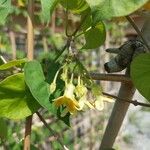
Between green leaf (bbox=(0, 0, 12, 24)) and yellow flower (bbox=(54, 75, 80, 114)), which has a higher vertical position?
green leaf (bbox=(0, 0, 12, 24))

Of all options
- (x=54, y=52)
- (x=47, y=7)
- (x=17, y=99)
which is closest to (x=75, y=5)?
(x=47, y=7)

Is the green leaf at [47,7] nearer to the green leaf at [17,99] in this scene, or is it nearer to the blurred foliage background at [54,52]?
the green leaf at [17,99]

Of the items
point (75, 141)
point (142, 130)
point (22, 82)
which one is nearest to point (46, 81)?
point (22, 82)

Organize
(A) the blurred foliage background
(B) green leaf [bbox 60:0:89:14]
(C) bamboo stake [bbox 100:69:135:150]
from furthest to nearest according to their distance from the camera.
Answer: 1. (A) the blurred foliage background
2. (C) bamboo stake [bbox 100:69:135:150]
3. (B) green leaf [bbox 60:0:89:14]

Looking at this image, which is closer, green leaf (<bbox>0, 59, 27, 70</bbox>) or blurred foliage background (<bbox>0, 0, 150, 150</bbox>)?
green leaf (<bbox>0, 59, 27, 70</bbox>)

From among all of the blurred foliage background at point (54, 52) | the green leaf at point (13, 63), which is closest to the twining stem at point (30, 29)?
the green leaf at point (13, 63)

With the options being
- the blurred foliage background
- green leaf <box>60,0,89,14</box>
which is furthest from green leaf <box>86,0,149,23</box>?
the blurred foliage background

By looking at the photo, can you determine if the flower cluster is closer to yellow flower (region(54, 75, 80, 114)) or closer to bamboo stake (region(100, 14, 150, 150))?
yellow flower (region(54, 75, 80, 114))
